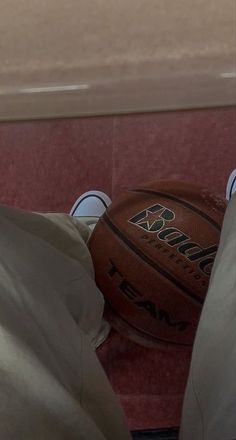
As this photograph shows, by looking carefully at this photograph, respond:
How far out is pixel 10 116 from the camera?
157 cm

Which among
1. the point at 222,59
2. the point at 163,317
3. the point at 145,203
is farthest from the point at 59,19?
the point at 163,317

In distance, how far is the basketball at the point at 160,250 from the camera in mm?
972

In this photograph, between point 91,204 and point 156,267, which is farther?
point 91,204

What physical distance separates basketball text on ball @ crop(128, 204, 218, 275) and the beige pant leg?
0.19m

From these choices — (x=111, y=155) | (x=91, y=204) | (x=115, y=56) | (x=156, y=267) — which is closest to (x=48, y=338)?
(x=156, y=267)

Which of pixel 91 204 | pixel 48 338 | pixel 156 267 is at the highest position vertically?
pixel 48 338

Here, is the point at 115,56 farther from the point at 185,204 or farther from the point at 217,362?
the point at 217,362

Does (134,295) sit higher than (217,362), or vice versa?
(217,362)

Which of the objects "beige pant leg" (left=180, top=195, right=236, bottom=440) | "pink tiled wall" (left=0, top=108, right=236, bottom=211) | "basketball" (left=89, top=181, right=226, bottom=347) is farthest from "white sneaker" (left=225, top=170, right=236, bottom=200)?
"beige pant leg" (left=180, top=195, right=236, bottom=440)

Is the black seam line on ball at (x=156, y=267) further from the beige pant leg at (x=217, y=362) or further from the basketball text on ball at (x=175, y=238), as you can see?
the beige pant leg at (x=217, y=362)

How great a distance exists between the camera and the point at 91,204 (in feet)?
4.55

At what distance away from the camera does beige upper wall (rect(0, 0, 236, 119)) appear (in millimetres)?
1530

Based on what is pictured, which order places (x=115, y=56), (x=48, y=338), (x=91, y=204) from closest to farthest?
Answer: 1. (x=48, y=338)
2. (x=91, y=204)
3. (x=115, y=56)

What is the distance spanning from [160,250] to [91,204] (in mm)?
439
